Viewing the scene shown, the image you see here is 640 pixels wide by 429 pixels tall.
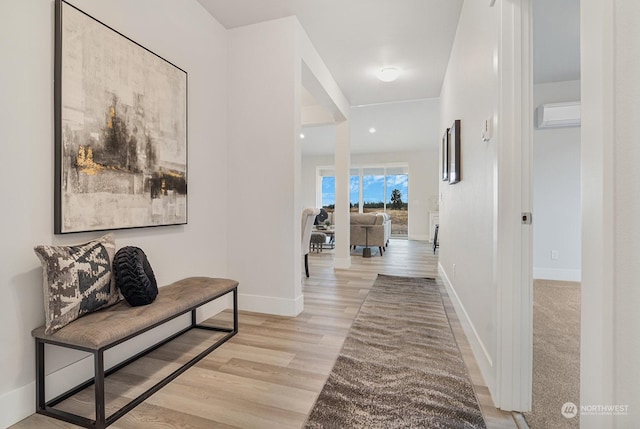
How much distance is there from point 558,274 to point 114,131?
5.17 m

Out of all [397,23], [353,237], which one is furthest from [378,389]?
[353,237]

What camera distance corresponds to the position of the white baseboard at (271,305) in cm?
265

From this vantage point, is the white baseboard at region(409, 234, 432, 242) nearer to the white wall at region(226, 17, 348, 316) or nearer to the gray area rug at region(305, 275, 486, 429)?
the gray area rug at region(305, 275, 486, 429)

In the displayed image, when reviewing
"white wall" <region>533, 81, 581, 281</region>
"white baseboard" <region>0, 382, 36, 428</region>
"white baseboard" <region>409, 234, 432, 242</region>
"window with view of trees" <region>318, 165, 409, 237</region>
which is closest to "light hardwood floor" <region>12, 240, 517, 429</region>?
"white baseboard" <region>0, 382, 36, 428</region>

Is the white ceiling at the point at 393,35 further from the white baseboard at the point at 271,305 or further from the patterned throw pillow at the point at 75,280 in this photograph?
the white baseboard at the point at 271,305

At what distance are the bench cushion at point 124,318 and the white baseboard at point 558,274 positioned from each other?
4.25 metres

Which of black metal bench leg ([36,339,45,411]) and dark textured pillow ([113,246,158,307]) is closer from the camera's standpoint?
black metal bench leg ([36,339,45,411])

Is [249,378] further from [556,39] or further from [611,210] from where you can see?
[556,39]

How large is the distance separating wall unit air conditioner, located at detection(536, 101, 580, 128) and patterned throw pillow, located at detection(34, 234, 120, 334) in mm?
4860

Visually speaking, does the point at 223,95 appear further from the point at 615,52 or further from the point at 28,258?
the point at 615,52

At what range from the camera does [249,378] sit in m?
1.69

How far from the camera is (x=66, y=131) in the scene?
1496 mm
